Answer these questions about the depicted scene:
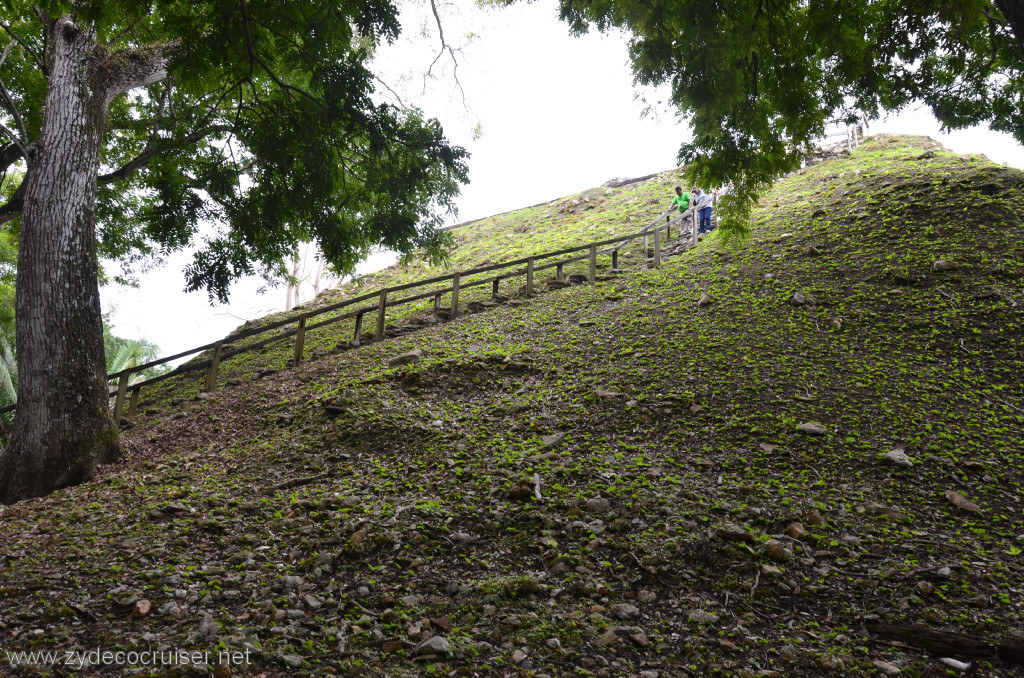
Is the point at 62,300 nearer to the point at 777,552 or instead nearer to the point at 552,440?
the point at 552,440

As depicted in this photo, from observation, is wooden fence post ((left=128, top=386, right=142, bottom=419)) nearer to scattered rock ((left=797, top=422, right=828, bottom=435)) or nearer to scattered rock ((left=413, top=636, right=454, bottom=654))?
scattered rock ((left=413, top=636, right=454, bottom=654))

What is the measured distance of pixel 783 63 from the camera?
572 centimetres

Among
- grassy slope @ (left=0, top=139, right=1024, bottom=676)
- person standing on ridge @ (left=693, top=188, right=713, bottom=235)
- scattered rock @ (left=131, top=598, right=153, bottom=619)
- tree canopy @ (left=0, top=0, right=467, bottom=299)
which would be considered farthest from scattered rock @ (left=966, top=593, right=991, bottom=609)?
person standing on ridge @ (left=693, top=188, right=713, bottom=235)

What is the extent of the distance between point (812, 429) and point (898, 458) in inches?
30.3

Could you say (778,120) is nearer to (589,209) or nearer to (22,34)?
(22,34)

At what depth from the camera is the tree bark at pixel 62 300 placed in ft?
20.0

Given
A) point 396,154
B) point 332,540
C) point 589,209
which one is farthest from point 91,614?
point 589,209

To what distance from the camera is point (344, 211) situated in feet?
26.0

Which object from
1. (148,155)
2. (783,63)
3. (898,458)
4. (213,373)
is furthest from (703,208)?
(148,155)

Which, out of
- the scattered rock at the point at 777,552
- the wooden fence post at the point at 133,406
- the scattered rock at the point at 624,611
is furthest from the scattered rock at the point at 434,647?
the wooden fence post at the point at 133,406

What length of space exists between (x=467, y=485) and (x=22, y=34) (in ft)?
36.6

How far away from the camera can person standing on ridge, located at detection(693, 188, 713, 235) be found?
13.7 metres

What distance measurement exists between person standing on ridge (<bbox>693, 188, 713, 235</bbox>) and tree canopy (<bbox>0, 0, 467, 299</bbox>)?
803cm

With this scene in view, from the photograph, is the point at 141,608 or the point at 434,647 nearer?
Answer: the point at 434,647
